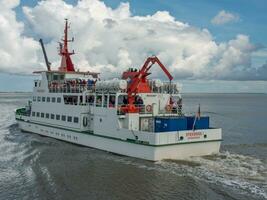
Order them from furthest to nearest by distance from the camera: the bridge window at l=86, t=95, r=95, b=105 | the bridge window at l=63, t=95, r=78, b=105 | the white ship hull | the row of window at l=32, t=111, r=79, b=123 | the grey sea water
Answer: the bridge window at l=63, t=95, r=78, b=105 < the row of window at l=32, t=111, r=79, b=123 < the bridge window at l=86, t=95, r=95, b=105 < the white ship hull < the grey sea water

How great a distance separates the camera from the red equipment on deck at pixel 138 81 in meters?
25.1

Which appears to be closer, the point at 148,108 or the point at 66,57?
the point at 148,108

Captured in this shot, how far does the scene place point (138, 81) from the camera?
2534 centimetres

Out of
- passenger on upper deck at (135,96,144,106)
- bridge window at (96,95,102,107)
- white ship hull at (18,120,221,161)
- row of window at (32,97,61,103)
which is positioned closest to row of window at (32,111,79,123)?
white ship hull at (18,120,221,161)

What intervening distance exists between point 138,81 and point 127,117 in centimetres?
288

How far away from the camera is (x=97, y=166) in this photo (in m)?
22.2

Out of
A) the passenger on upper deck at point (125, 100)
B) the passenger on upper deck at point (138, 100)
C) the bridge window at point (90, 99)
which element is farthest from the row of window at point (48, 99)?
the passenger on upper deck at point (138, 100)

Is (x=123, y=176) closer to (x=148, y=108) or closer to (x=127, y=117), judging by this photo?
(x=127, y=117)

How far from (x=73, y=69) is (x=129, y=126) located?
14680mm

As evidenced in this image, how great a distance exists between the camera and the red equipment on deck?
25.1 meters

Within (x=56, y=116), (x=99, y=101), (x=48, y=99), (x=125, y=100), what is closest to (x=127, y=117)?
(x=125, y=100)

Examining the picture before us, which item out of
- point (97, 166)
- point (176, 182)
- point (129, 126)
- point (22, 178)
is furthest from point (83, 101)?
point (176, 182)

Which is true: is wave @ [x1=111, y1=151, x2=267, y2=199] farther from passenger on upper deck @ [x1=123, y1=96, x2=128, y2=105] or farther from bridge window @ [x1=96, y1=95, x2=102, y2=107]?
bridge window @ [x1=96, y1=95, x2=102, y2=107]

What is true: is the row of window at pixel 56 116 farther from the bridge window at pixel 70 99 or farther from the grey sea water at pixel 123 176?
the grey sea water at pixel 123 176
